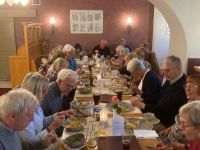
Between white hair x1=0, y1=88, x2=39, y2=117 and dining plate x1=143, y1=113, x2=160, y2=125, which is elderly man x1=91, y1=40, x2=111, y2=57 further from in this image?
white hair x1=0, y1=88, x2=39, y2=117

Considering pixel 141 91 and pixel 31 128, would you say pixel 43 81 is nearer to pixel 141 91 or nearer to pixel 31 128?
pixel 31 128

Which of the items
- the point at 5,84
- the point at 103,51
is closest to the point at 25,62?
the point at 5,84

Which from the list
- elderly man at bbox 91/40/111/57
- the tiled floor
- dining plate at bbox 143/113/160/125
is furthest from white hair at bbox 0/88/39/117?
elderly man at bbox 91/40/111/57

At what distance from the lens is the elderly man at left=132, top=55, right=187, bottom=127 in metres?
2.90

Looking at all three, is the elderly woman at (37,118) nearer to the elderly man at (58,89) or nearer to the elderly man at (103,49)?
the elderly man at (58,89)

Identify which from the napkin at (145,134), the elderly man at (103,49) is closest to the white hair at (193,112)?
the napkin at (145,134)

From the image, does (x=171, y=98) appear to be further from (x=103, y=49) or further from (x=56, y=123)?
(x=103, y=49)

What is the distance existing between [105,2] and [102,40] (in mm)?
Answer: 1227

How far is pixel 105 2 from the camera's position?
8.69 m

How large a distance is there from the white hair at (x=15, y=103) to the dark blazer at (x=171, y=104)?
1677 millimetres

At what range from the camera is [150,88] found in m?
3.66

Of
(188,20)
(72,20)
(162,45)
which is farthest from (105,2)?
(188,20)

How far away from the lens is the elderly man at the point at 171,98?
290cm

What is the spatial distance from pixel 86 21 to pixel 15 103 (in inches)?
292
